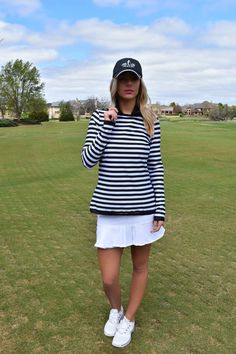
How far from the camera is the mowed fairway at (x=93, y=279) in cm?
350

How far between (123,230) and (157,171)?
0.50 m

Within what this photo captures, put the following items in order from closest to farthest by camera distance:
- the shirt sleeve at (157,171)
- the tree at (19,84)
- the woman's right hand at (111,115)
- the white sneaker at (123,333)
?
the woman's right hand at (111,115)
the shirt sleeve at (157,171)
the white sneaker at (123,333)
the tree at (19,84)

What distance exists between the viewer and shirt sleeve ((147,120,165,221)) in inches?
127

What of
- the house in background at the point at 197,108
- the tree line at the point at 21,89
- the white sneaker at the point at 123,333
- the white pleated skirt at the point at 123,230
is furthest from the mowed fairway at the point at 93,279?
the house in background at the point at 197,108

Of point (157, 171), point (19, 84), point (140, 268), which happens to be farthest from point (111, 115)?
point (19, 84)

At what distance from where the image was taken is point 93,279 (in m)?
4.73

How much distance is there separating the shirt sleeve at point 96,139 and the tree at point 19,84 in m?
80.4

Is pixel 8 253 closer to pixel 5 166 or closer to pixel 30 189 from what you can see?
pixel 30 189

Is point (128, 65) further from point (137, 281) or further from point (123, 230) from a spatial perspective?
point (137, 281)

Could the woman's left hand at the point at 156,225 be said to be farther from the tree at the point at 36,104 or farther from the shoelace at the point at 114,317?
the tree at the point at 36,104

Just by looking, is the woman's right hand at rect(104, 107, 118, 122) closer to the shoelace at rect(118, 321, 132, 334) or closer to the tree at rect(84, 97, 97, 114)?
the tree at rect(84, 97, 97, 114)

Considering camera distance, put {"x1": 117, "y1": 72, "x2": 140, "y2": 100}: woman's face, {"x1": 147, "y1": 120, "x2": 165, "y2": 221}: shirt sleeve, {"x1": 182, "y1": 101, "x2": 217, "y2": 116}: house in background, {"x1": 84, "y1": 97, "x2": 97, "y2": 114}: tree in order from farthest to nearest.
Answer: {"x1": 182, "y1": 101, "x2": 217, "y2": 116}: house in background → {"x1": 84, "y1": 97, "x2": 97, "y2": 114}: tree → {"x1": 147, "y1": 120, "x2": 165, "y2": 221}: shirt sleeve → {"x1": 117, "y1": 72, "x2": 140, "y2": 100}: woman's face

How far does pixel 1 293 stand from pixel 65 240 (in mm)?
1897

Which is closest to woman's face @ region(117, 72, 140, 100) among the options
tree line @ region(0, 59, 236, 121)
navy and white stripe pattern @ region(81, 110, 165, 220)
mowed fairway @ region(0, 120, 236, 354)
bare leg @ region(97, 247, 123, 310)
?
navy and white stripe pattern @ region(81, 110, 165, 220)
